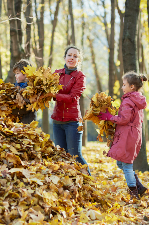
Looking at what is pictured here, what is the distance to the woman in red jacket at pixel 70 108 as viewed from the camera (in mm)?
2988

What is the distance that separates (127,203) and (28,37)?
5.71 m

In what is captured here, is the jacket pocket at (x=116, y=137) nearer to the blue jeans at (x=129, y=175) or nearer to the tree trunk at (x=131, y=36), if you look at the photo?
the blue jeans at (x=129, y=175)

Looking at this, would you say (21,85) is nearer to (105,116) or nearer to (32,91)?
(32,91)

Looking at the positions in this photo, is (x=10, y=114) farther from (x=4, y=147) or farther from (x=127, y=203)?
(x=127, y=203)

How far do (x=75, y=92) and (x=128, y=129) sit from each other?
0.82 m

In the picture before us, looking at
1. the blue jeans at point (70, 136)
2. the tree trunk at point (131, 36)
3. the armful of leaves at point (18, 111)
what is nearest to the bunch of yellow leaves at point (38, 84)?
the armful of leaves at point (18, 111)

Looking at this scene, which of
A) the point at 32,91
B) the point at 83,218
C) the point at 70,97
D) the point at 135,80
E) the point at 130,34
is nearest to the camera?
the point at 83,218

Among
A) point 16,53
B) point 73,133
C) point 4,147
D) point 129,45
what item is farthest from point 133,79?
point 16,53

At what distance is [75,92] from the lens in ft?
9.73

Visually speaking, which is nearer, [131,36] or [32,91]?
[32,91]

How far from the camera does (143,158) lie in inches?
175

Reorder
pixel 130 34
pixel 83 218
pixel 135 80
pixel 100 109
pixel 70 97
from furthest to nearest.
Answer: pixel 130 34, pixel 135 80, pixel 100 109, pixel 70 97, pixel 83 218

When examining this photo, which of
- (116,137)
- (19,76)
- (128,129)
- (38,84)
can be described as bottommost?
(116,137)

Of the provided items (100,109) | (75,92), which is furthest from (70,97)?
(100,109)
